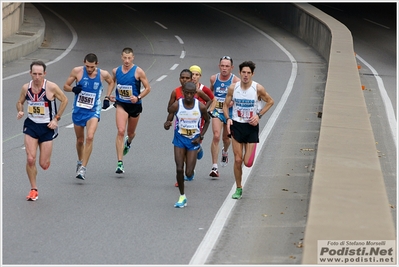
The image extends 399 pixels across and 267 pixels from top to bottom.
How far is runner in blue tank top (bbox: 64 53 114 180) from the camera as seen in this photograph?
490 inches

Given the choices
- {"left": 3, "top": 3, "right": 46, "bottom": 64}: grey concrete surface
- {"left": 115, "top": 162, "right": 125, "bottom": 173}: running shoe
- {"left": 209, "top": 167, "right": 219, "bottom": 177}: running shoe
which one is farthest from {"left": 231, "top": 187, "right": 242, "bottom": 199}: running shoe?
{"left": 3, "top": 3, "right": 46, "bottom": 64}: grey concrete surface

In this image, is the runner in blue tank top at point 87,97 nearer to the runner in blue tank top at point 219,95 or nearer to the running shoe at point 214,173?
the runner in blue tank top at point 219,95

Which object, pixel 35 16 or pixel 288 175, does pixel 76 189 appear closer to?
pixel 288 175

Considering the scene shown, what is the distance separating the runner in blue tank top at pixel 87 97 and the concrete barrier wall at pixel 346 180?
3.34 meters

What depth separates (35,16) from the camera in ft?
120

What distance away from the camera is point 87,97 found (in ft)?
41.3

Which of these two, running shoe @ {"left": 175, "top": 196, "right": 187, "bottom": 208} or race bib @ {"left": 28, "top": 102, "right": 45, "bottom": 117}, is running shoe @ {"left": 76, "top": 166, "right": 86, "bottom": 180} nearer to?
race bib @ {"left": 28, "top": 102, "right": 45, "bottom": 117}

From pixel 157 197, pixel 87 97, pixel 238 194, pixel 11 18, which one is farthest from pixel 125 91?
pixel 11 18

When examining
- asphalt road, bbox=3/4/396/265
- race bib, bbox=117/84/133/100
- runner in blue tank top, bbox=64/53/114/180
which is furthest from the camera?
race bib, bbox=117/84/133/100

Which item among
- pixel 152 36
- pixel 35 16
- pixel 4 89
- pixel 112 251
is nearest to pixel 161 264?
pixel 112 251

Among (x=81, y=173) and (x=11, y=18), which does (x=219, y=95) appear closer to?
(x=81, y=173)

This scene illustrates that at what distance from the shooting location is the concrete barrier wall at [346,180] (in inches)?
285

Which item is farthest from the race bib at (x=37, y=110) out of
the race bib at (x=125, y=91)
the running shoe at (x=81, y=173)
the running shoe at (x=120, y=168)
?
the race bib at (x=125, y=91)

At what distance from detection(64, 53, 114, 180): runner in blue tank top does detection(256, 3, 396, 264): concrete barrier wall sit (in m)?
3.34
